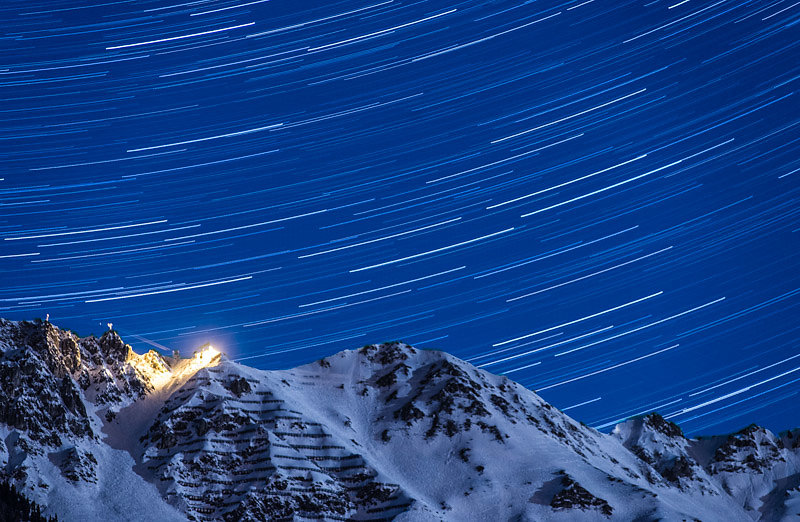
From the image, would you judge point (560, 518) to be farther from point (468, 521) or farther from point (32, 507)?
point (32, 507)

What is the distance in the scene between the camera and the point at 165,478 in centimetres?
19850

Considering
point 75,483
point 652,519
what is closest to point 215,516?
point 75,483

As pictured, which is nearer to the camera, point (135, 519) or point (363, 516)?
point (135, 519)

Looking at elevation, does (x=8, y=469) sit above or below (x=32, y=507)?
above

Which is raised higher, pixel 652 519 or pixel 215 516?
pixel 215 516

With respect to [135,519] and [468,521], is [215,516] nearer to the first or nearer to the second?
[135,519]

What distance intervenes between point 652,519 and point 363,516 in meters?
63.9

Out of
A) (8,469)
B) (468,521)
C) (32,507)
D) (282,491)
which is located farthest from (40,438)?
(468,521)

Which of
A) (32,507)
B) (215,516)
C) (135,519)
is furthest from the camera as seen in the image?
(215,516)

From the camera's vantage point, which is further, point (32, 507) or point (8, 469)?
point (8, 469)

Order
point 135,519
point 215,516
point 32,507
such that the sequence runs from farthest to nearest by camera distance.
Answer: point 215,516
point 135,519
point 32,507

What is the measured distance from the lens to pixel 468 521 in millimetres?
198000

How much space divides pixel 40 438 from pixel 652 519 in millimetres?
137154

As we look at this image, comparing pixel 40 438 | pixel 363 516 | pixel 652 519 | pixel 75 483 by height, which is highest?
pixel 40 438
